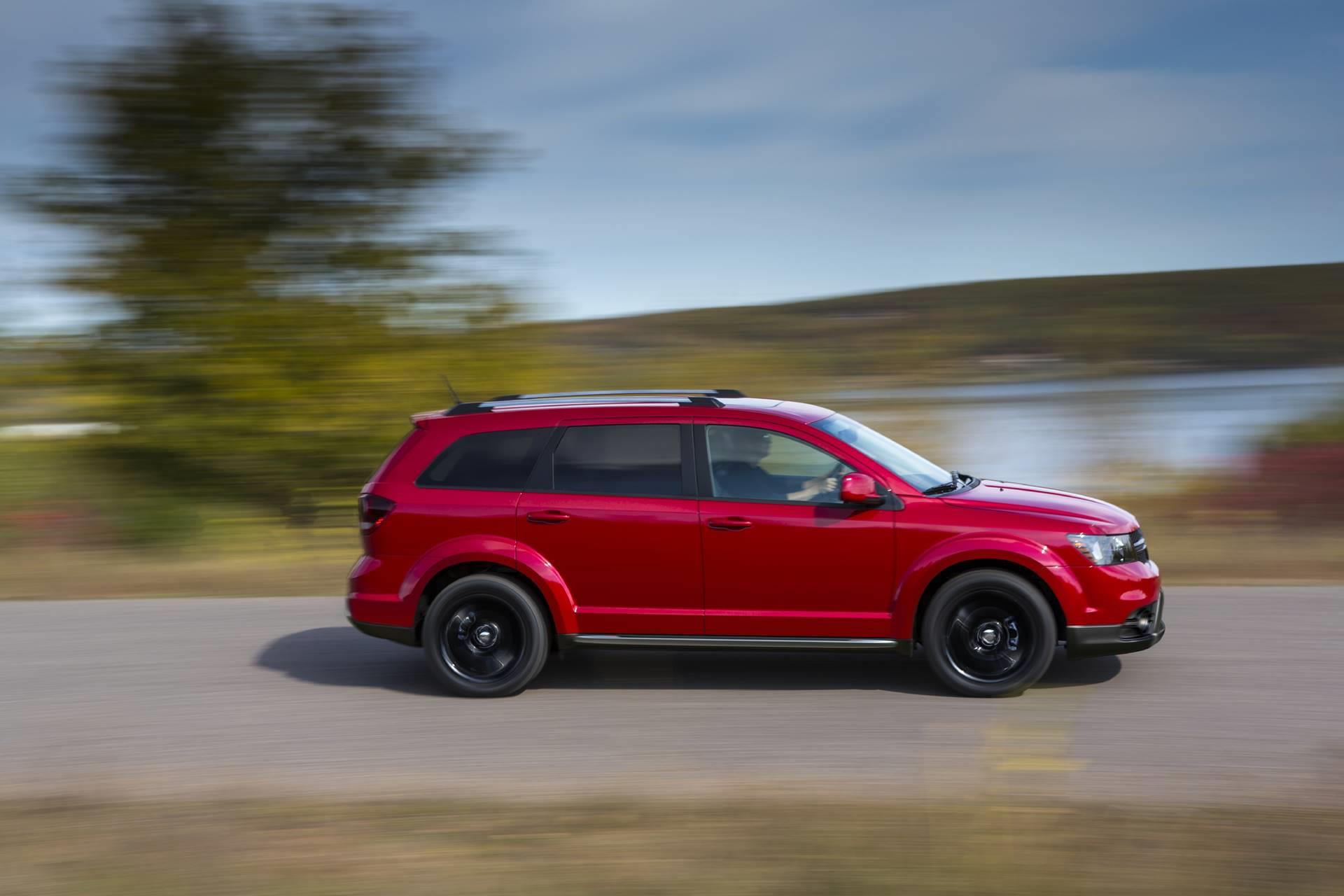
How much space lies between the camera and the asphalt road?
548 cm

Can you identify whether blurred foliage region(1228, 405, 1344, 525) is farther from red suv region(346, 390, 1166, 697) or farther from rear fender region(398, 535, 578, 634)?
rear fender region(398, 535, 578, 634)

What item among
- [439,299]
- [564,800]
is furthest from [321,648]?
[439,299]

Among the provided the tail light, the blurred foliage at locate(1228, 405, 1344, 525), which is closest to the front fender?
the tail light

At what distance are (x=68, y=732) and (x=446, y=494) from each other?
227 centimetres

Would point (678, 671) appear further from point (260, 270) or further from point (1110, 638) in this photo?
point (260, 270)

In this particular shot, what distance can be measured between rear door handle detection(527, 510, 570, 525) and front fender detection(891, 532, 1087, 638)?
1.84 m

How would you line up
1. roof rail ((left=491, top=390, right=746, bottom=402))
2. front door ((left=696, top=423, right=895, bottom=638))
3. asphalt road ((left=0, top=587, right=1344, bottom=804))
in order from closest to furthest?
asphalt road ((left=0, top=587, right=1344, bottom=804)) < front door ((left=696, top=423, right=895, bottom=638)) < roof rail ((left=491, top=390, right=746, bottom=402))

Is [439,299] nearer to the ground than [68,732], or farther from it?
farther from it

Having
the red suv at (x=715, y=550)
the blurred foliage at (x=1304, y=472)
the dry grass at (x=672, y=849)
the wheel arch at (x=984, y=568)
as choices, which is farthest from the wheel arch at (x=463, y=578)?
the blurred foliage at (x=1304, y=472)

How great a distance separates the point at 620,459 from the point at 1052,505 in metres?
2.36

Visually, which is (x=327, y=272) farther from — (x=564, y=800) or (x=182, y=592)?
(x=564, y=800)

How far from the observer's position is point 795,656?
791 cm

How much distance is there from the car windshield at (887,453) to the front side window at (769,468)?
0.21m

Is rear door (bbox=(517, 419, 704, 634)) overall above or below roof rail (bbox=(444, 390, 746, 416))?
below
